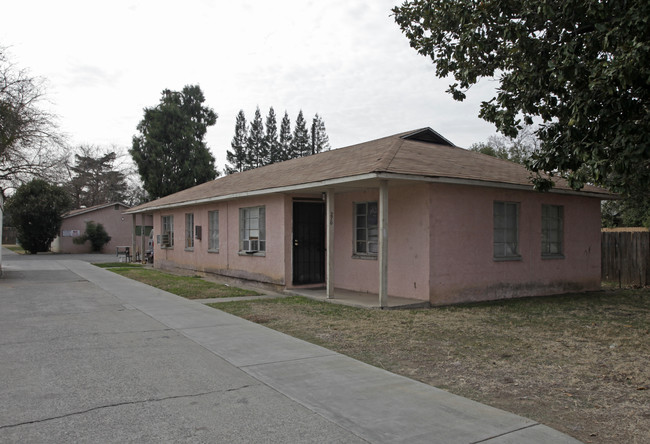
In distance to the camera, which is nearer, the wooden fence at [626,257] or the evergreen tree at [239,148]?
the wooden fence at [626,257]

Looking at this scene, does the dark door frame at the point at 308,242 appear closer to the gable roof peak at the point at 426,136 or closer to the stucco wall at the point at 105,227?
the gable roof peak at the point at 426,136

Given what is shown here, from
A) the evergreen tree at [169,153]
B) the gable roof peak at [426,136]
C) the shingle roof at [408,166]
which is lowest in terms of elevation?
the shingle roof at [408,166]

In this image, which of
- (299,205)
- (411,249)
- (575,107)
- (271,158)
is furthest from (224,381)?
(271,158)

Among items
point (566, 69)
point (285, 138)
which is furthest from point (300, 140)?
point (566, 69)

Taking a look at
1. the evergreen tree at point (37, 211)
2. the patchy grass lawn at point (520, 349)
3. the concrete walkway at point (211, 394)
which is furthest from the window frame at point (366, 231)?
the evergreen tree at point (37, 211)

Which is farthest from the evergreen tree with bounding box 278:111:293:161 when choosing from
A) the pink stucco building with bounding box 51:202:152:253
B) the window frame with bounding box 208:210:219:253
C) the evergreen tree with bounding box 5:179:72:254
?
the window frame with bounding box 208:210:219:253

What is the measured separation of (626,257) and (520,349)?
11425mm

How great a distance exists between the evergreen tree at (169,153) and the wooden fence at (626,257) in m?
34.1

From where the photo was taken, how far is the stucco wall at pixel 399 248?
1072 cm

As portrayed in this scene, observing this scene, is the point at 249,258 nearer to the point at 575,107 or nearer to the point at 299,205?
the point at 299,205

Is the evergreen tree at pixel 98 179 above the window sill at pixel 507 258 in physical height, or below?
above

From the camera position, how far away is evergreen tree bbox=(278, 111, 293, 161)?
190ft

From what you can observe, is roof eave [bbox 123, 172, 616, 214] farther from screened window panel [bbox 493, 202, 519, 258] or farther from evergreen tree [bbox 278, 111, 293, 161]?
evergreen tree [bbox 278, 111, 293, 161]

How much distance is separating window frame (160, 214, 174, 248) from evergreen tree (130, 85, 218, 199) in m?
20.6
